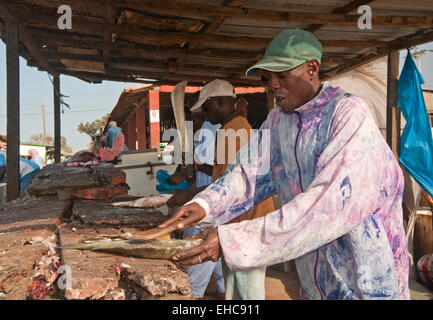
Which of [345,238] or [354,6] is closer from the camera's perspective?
[345,238]

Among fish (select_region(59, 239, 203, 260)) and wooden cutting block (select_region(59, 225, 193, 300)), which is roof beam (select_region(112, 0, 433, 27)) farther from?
wooden cutting block (select_region(59, 225, 193, 300))

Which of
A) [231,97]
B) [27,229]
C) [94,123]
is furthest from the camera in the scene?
[94,123]

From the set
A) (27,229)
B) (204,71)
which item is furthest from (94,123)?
(27,229)

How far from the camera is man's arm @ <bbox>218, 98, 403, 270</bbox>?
3.74 feet

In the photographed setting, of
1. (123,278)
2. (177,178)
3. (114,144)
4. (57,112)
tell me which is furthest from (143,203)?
(114,144)

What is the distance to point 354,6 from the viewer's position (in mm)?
3363

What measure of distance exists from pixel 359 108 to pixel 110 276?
1066mm

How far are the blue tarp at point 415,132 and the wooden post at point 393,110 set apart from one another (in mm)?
67

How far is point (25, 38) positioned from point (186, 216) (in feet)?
11.3

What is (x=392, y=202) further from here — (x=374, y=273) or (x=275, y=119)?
(x=275, y=119)

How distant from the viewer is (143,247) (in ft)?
4.99

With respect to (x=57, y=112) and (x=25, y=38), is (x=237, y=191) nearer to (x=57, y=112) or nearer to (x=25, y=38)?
(x=25, y=38)

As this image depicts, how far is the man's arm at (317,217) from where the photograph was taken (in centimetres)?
114

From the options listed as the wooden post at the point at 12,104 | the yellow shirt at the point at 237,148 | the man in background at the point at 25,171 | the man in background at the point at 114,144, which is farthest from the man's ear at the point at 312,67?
the man in background at the point at 114,144
